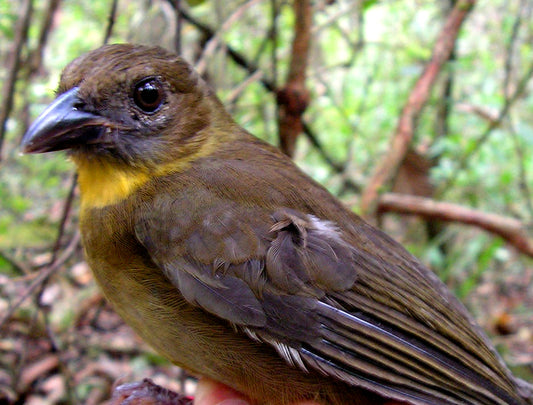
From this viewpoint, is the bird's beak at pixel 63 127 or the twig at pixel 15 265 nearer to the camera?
the bird's beak at pixel 63 127

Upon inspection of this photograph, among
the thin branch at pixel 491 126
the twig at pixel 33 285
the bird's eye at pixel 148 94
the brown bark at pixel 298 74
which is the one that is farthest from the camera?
the thin branch at pixel 491 126

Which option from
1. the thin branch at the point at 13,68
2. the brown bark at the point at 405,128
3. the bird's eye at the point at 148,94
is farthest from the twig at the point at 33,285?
the brown bark at the point at 405,128

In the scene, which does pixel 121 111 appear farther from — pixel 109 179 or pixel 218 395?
pixel 218 395

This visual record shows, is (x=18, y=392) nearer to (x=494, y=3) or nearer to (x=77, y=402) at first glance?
(x=77, y=402)

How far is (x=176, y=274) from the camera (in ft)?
5.34

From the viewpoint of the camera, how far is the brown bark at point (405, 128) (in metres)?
3.48

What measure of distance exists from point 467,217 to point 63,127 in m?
2.95

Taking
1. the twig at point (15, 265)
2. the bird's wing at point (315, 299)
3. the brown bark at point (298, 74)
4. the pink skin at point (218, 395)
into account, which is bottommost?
the pink skin at point (218, 395)

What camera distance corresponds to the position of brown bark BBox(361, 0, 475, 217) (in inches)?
137

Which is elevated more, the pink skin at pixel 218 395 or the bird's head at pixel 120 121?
the bird's head at pixel 120 121

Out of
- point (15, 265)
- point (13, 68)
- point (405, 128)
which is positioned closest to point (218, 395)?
point (15, 265)

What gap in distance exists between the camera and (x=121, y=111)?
5.89 feet

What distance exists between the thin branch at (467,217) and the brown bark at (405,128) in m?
0.16

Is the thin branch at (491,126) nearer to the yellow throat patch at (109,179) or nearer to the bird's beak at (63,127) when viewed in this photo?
the yellow throat patch at (109,179)
